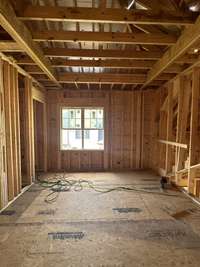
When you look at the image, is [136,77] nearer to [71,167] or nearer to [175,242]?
[71,167]

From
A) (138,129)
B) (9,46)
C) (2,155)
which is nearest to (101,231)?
(2,155)

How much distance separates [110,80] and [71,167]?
332 cm

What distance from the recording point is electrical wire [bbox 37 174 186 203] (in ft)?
14.1

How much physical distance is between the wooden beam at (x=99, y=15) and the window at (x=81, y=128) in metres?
4.45

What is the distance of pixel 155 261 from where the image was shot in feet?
7.07

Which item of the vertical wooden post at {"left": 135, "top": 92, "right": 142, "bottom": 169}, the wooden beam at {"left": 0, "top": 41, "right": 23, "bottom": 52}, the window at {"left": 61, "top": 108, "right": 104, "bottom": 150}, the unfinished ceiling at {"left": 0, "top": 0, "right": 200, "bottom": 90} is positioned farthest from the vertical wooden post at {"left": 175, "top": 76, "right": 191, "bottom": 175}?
the wooden beam at {"left": 0, "top": 41, "right": 23, "bottom": 52}

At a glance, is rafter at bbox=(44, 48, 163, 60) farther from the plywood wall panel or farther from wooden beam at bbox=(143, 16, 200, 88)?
the plywood wall panel

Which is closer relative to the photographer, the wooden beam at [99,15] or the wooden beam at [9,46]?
the wooden beam at [99,15]

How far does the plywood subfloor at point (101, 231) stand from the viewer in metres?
2.19

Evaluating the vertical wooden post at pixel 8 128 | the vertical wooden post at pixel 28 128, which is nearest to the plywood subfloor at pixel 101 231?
the vertical wooden post at pixel 8 128

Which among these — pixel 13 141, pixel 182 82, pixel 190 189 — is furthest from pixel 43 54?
pixel 190 189

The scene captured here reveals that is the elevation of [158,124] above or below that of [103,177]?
above

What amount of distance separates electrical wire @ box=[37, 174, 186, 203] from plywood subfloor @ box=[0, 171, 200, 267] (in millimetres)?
202

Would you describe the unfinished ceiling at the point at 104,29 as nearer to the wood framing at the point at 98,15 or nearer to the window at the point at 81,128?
the wood framing at the point at 98,15
